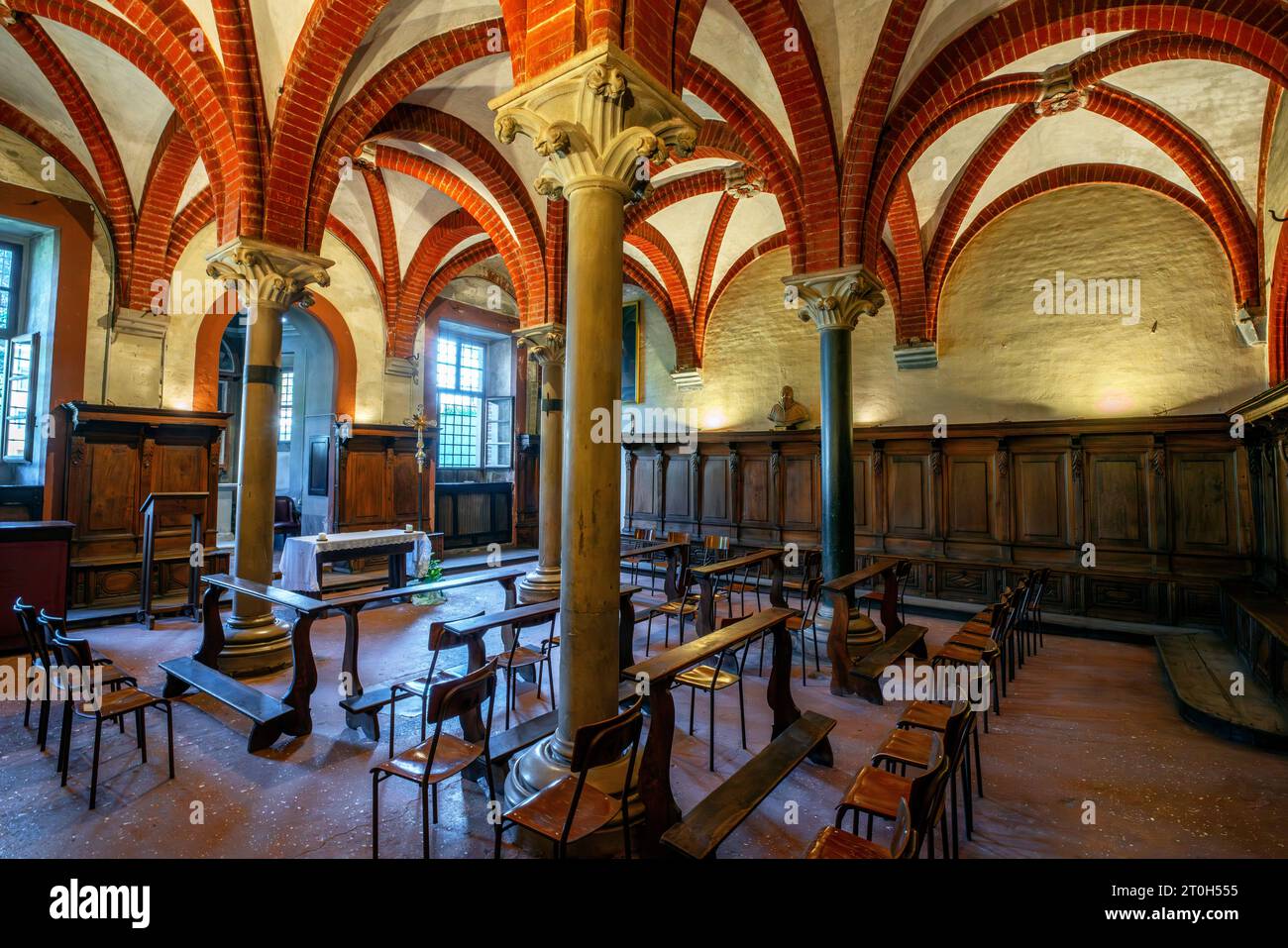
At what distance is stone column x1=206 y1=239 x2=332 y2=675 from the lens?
5434 mm

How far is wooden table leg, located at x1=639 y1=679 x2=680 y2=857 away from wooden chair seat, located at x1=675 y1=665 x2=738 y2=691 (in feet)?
3.59

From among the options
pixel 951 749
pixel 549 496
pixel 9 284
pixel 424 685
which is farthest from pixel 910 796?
pixel 9 284

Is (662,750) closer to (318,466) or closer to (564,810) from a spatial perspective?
(564,810)

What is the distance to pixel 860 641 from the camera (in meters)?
6.04

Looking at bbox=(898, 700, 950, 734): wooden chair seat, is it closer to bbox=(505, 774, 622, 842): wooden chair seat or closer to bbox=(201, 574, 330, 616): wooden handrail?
bbox=(505, 774, 622, 842): wooden chair seat

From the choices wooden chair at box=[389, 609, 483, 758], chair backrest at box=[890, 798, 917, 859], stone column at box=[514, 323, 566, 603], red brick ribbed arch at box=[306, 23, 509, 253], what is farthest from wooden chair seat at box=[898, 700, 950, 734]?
red brick ribbed arch at box=[306, 23, 509, 253]

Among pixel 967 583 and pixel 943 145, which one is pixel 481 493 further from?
pixel 943 145

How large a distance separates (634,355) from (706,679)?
10559mm

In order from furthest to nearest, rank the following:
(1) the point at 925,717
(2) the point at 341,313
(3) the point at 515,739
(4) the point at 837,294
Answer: (2) the point at 341,313
(4) the point at 837,294
(3) the point at 515,739
(1) the point at 925,717

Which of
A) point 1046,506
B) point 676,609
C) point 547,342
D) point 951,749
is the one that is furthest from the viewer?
point 1046,506

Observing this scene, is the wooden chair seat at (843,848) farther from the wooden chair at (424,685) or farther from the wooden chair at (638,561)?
the wooden chair at (638,561)

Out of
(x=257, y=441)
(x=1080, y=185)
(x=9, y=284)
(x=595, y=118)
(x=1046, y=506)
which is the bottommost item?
(x=1046, y=506)
